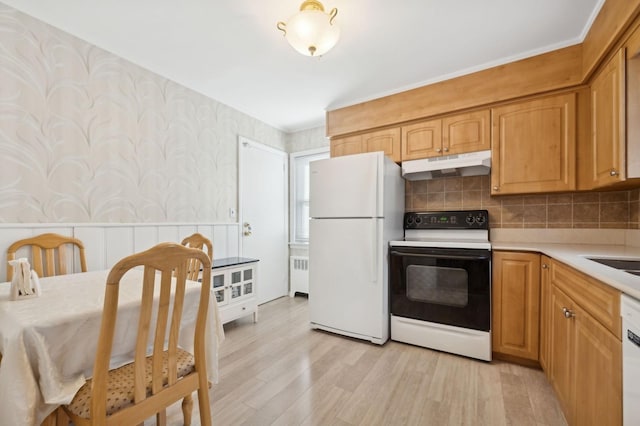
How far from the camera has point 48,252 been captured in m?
1.91

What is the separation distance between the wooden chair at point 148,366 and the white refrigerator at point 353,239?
1.55 m

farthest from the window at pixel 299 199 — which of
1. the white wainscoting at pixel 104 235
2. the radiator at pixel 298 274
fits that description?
the white wainscoting at pixel 104 235

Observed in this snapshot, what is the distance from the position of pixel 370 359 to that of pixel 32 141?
9.43 feet

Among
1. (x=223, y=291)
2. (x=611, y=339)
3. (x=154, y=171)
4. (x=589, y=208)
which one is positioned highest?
(x=154, y=171)

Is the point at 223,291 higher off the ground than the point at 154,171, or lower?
lower

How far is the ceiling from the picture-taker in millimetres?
1815

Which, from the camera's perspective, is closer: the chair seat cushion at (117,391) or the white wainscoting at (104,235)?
the chair seat cushion at (117,391)

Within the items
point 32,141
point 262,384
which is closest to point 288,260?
point 262,384

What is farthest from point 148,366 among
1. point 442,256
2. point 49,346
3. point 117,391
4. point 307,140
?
point 307,140

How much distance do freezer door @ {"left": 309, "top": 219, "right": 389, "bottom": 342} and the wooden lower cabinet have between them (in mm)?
1162

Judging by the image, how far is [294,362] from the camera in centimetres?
220

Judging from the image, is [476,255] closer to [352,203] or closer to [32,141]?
[352,203]

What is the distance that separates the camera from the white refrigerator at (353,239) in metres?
2.46

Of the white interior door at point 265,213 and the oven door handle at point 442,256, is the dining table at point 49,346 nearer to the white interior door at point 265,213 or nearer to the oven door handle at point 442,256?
the oven door handle at point 442,256
